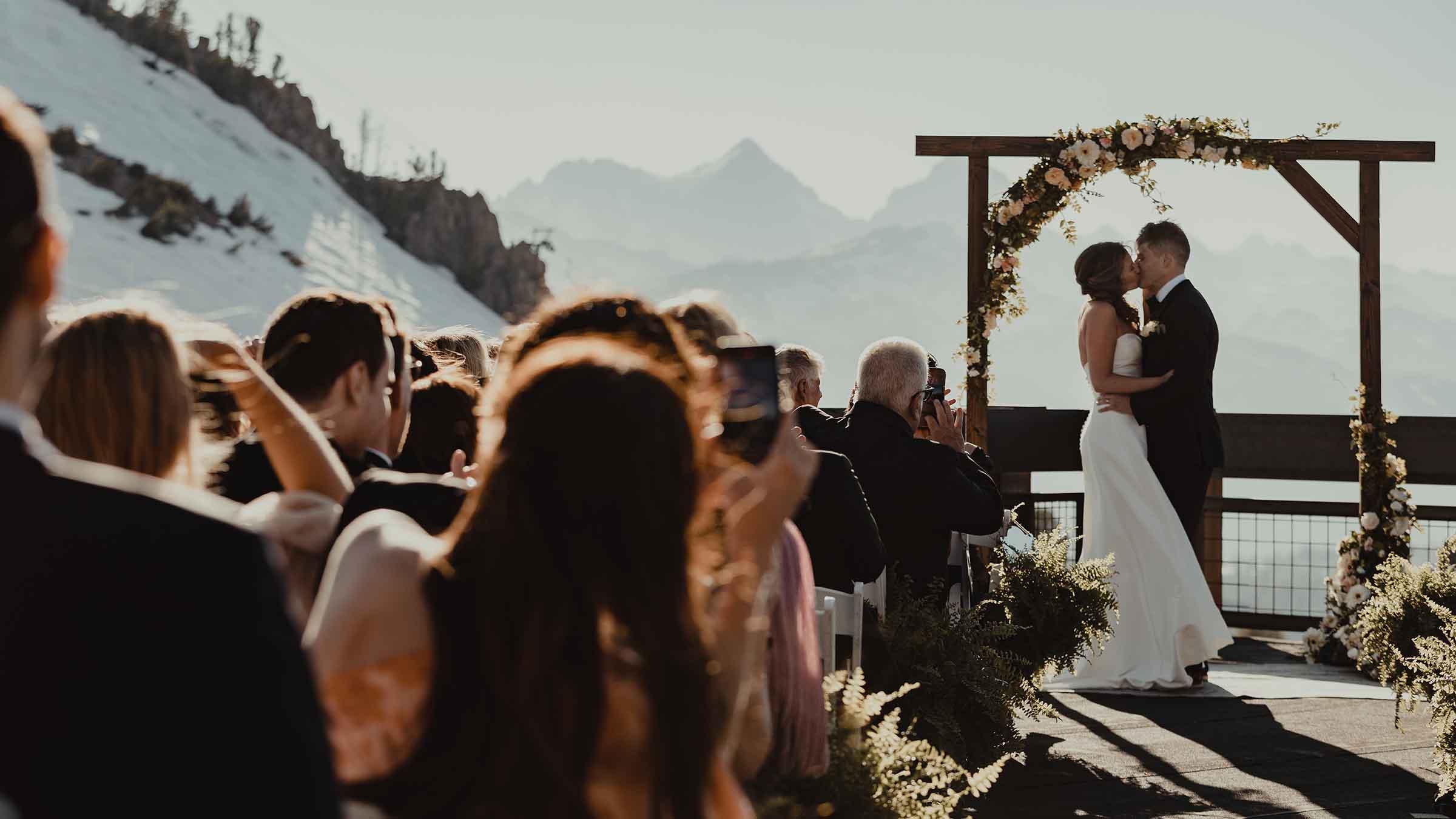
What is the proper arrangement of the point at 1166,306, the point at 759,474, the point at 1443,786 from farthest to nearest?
1. the point at 1166,306
2. the point at 1443,786
3. the point at 759,474

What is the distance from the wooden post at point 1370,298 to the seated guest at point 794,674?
6860mm

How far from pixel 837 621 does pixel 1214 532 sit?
664 centimetres

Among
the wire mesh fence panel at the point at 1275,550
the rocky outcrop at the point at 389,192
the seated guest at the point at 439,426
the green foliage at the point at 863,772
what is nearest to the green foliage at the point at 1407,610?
the green foliage at the point at 863,772

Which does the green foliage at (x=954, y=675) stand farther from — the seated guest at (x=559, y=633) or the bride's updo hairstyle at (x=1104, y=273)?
the seated guest at (x=559, y=633)

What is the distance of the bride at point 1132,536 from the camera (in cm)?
756

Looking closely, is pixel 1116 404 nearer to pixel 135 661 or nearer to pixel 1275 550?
pixel 1275 550

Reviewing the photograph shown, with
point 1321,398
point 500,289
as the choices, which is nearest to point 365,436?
point 500,289

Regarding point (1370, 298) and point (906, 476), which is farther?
point (1370, 298)

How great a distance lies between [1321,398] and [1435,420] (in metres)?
101

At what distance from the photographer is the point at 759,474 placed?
5.00 ft

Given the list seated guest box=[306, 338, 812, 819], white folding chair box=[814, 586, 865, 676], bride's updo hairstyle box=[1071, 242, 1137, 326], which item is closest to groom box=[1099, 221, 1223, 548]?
bride's updo hairstyle box=[1071, 242, 1137, 326]

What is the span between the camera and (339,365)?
2.53m

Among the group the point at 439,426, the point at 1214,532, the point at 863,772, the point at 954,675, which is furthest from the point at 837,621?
the point at 1214,532

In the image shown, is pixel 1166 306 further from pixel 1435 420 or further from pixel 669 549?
pixel 669 549
